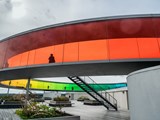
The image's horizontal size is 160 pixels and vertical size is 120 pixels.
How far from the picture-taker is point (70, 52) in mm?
10477

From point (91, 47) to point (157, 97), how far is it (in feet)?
24.0


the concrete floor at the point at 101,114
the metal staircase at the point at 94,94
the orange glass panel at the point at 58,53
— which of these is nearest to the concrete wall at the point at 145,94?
the orange glass panel at the point at 58,53

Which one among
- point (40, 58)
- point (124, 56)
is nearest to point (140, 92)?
point (124, 56)

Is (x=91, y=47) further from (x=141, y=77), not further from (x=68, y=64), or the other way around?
(x=141, y=77)

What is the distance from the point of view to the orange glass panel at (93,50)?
381 inches

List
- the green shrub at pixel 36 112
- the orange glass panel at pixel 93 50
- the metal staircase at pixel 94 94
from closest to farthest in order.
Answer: the green shrub at pixel 36 112, the orange glass panel at pixel 93 50, the metal staircase at pixel 94 94

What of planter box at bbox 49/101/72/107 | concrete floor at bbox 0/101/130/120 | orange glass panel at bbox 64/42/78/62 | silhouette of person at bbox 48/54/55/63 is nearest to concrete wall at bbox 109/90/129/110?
concrete floor at bbox 0/101/130/120

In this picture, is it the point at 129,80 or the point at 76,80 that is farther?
the point at 76,80

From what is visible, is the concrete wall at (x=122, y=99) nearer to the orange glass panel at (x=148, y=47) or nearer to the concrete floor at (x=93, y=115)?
the concrete floor at (x=93, y=115)

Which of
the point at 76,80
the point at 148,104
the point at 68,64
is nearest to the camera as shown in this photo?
the point at 148,104

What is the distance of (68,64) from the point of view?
9922 mm

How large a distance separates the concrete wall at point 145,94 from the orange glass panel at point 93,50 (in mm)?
5625

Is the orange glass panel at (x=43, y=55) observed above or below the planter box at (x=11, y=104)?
above

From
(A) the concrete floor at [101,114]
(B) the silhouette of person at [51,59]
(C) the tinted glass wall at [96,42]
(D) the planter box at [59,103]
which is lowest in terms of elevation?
(A) the concrete floor at [101,114]
